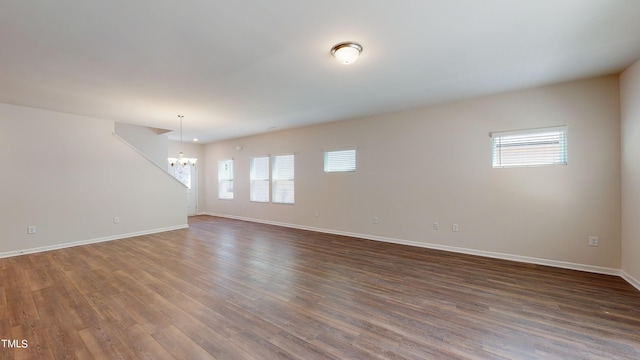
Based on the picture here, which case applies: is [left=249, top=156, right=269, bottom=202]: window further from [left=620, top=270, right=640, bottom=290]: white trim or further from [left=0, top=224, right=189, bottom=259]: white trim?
[left=620, top=270, right=640, bottom=290]: white trim

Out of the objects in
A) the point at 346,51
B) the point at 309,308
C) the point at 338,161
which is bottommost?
the point at 309,308

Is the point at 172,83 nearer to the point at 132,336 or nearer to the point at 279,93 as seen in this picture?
the point at 279,93

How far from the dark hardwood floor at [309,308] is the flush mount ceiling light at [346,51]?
8.15 feet

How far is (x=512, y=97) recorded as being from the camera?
384 cm

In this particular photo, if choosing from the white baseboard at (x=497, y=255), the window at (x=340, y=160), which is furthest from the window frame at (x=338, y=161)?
the white baseboard at (x=497, y=255)

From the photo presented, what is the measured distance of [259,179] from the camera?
7.48m

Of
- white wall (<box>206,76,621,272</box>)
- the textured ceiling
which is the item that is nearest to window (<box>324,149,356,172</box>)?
white wall (<box>206,76,621,272</box>)

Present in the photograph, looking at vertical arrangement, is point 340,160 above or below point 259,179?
above

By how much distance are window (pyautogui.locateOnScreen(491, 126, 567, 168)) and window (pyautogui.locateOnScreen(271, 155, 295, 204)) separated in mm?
4461

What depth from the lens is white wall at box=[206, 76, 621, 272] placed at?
334 cm

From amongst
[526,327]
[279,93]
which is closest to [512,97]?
[526,327]

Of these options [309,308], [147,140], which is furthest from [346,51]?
[147,140]

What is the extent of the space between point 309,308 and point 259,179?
5.44 metres

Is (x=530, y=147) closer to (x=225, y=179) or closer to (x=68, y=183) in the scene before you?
(x=225, y=179)
